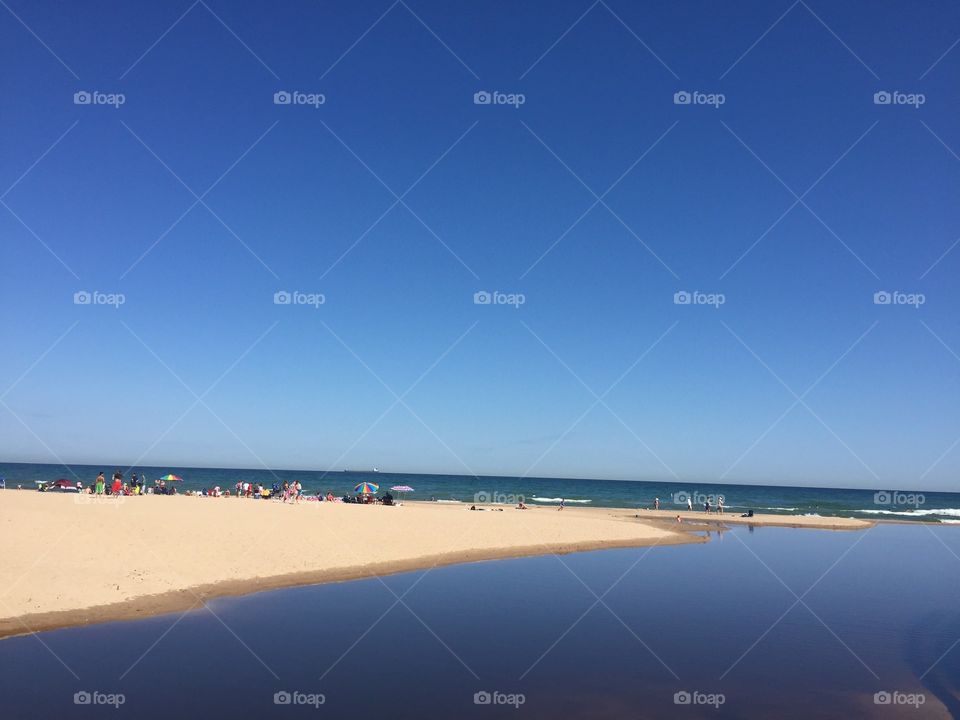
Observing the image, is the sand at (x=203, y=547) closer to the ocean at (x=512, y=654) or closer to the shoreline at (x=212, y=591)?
the shoreline at (x=212, y=591)

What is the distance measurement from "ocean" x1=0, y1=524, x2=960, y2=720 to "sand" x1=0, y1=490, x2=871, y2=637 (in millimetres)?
1593

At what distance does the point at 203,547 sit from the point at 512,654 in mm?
16228

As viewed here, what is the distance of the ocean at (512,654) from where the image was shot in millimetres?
12430

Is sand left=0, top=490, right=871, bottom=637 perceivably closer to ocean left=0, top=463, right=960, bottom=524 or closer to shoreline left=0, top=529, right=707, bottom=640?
shoreline left=0, top=529, right=707, bottom=640

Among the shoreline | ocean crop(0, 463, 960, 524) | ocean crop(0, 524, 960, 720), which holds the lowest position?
ocean crop(0, 524, 960, 720)

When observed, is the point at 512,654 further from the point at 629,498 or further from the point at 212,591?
the point at 629,498

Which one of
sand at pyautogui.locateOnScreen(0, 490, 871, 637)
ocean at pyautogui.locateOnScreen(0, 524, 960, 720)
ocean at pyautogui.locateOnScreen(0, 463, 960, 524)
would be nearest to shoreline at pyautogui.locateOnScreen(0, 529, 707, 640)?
sand at pyautogui.locateOnScreen(0, 490, 871, 637)

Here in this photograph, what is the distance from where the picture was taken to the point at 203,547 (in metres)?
26.1

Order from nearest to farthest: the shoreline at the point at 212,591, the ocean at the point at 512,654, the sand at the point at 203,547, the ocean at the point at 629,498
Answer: the ocean at the point at 512,654
the shoreline at the point at 212,591
the sand at the point at 203,547
the ocean at the point at 629,498

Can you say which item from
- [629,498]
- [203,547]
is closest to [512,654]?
[203,547]

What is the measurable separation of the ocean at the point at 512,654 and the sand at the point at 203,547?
5.23ft

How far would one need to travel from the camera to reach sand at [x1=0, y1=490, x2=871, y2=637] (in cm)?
1836

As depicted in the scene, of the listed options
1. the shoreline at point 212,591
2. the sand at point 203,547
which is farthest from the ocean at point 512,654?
the sand at point 203,547

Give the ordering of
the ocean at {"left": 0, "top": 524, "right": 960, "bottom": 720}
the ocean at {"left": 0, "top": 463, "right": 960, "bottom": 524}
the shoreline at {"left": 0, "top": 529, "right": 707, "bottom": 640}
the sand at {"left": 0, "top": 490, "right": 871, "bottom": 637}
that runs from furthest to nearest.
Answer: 1. the ocean at {"left": 0, "top": 463, "right": 960, "bottom": 524}
2. the sand at {"left": 0, "top": 490, "right": 871, "bottom": 637}
3. the shoreline at {"left": 0, "top": 529, "right": 707, "bottom": 640}
4. the ocean at {"left": 0, "top": 524, "right": 960, "bottom": 720}
